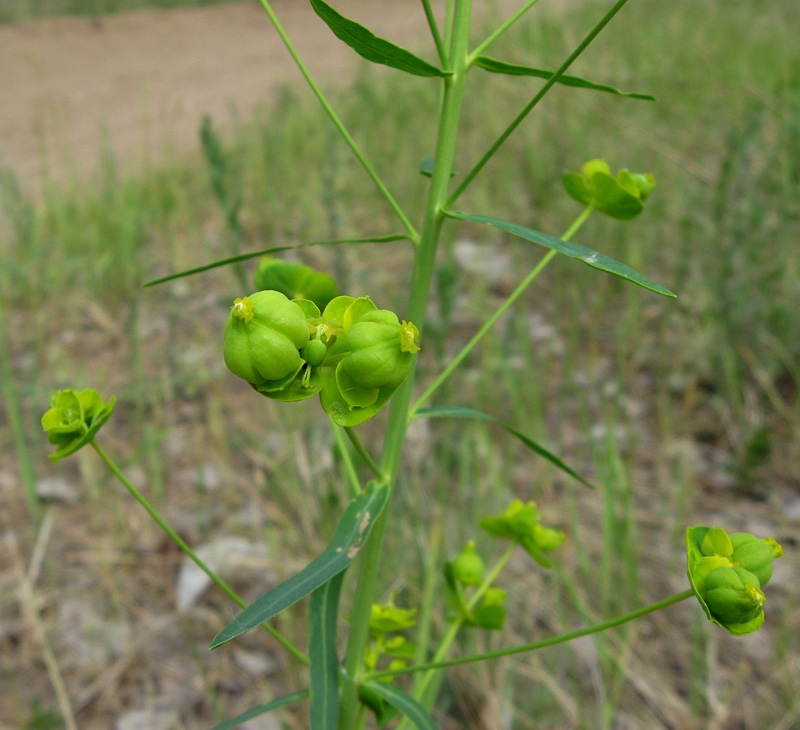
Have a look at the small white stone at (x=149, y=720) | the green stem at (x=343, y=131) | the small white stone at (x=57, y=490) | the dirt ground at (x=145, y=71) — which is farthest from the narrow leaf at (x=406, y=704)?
the dirt ground at (x=145, y=71)

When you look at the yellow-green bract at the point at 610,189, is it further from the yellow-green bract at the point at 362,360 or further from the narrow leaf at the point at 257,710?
the narrow leaf at the point at 257,710

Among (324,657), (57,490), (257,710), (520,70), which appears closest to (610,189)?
(520,70)

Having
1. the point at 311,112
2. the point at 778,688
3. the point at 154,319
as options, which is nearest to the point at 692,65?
the point at 311,112

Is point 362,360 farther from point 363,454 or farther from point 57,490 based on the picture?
point 57,490

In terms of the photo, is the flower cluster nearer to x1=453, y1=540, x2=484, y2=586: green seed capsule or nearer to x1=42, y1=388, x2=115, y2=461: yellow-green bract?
x1=42, y1=388, x2=115, y2=461: yellow-green bract

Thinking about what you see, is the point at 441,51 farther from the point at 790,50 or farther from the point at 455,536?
the point at 790,50

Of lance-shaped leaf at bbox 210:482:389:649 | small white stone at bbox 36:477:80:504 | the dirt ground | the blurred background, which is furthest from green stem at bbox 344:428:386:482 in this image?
the dirt ground
